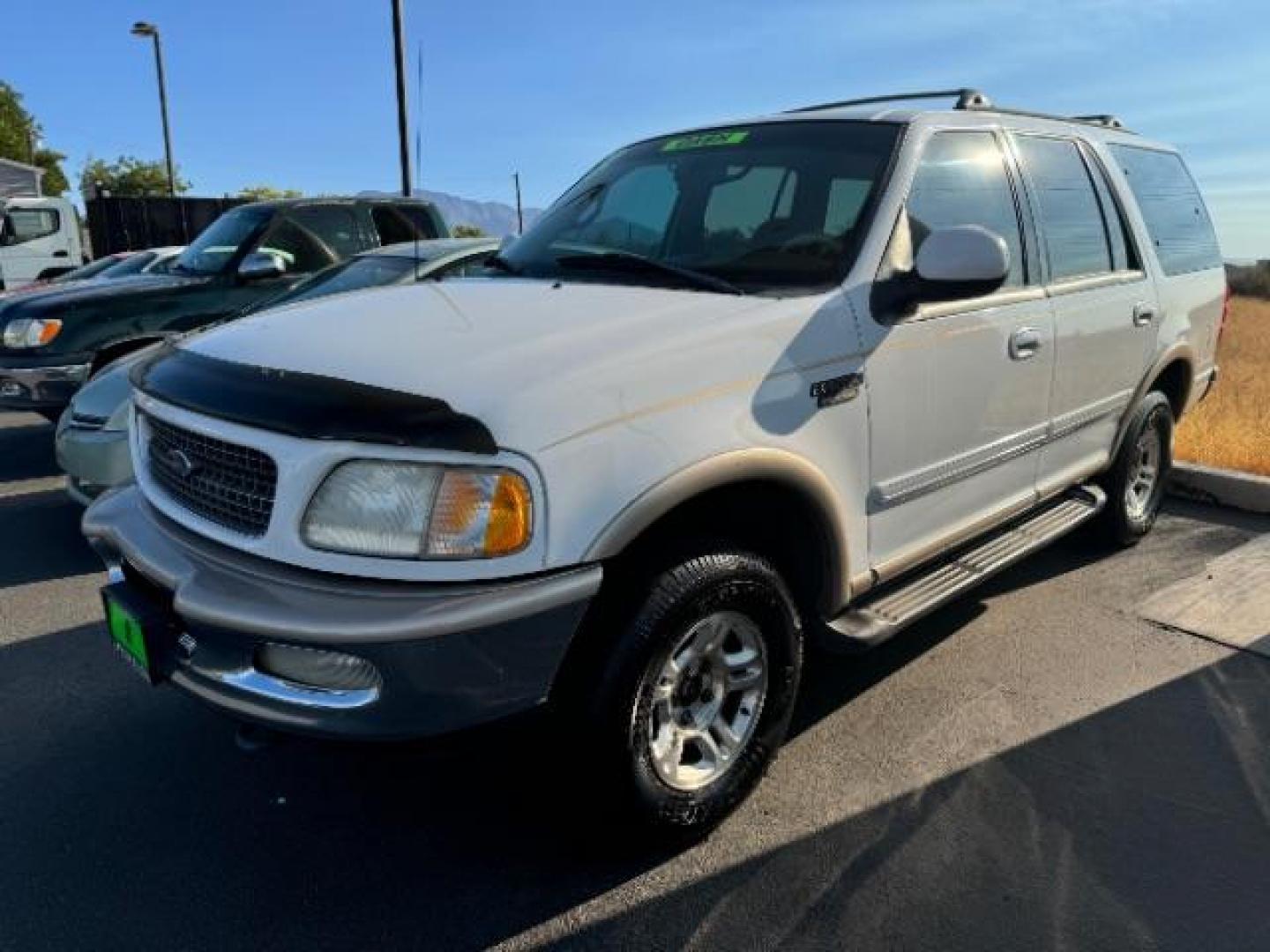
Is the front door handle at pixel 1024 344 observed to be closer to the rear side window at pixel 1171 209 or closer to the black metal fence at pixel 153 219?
the rear side window at pixel 1171 209

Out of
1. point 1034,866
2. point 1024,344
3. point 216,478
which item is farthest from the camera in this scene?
point 1024,344

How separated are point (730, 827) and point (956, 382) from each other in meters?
1.53

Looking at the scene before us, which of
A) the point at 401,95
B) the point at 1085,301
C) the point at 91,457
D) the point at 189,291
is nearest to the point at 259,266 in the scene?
the point at 189,291

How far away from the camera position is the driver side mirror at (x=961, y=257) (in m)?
2.75

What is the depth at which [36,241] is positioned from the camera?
22.5 metres

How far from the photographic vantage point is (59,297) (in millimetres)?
6711

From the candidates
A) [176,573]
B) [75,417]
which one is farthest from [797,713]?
[75,417]

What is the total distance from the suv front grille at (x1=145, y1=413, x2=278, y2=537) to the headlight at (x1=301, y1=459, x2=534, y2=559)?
10.2 inches

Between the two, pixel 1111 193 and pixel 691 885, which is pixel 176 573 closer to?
pixel 691 885

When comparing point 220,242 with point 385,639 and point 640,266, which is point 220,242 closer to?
point 640,266

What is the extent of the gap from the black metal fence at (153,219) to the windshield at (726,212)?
19.6m

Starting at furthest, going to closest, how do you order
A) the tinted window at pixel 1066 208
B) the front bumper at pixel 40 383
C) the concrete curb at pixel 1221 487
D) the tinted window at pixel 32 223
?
the tinted window at pixel 32 223
the front bumper at pixel 40 383
the concrete curb at pixel 1221 487
the tinted window at pixel 1066 208

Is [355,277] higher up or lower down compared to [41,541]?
higher up

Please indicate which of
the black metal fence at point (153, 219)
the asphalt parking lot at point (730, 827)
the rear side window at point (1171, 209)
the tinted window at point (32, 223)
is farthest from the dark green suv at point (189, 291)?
the tinted window at point (32, 223)
